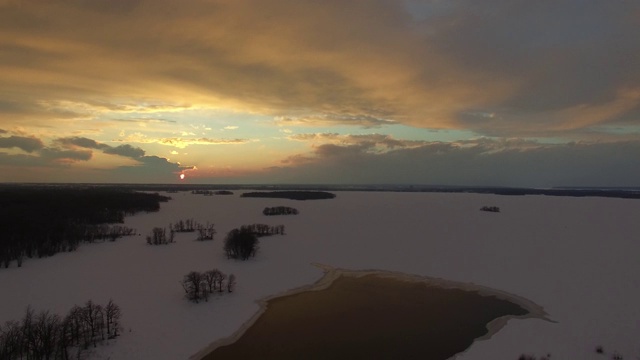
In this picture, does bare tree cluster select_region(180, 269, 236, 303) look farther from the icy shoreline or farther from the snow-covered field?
the icy shoreline

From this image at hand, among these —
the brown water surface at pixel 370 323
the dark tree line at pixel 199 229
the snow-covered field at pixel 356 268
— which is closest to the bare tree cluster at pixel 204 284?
the snow-covered field at pixel 356 268

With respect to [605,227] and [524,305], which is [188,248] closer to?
[524,305]

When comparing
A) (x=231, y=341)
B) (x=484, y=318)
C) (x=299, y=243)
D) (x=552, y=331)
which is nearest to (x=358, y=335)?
(x=231, y=341)

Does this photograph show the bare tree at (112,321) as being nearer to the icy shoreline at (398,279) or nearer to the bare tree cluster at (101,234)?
the icy shoreline at (398,279)

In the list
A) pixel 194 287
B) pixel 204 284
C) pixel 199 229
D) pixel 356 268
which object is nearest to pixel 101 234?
pixel 199 229

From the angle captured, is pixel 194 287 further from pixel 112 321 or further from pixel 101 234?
pixel 101 234

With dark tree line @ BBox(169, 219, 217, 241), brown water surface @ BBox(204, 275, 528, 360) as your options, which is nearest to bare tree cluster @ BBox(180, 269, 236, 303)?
brown water surface @ BBox(204, 275, 528, 360)

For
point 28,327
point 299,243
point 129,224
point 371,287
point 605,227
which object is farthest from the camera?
point 129,224
